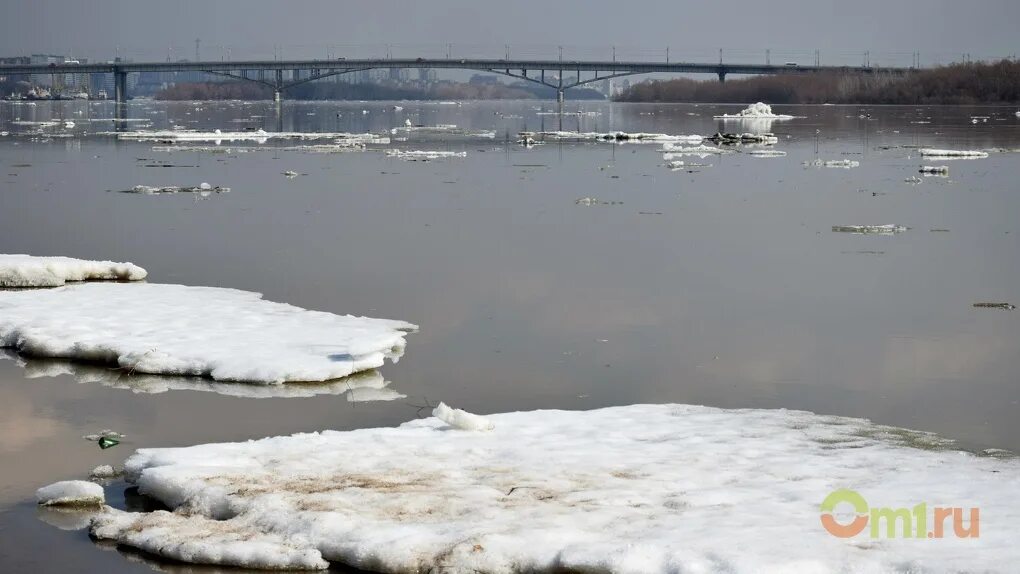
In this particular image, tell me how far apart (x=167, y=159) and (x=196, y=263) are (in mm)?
19599

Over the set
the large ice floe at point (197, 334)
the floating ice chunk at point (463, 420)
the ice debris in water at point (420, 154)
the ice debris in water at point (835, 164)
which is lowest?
the floating ice chunk at point (463, 420)

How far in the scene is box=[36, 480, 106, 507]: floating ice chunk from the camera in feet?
20.0

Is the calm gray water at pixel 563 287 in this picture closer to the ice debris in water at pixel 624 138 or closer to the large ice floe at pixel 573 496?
the large ice floe at pixel 573 496

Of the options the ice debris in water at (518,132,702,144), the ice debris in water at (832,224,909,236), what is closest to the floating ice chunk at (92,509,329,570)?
the ice debris in water at (832,224,909,236)

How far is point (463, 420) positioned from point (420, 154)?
27.7 m

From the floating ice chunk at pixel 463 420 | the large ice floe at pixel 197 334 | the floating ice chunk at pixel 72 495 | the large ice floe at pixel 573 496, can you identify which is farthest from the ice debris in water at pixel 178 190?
the floating ice chunk at pixel 72 495

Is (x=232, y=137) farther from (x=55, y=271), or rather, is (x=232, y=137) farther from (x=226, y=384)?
(x=226, y=384)

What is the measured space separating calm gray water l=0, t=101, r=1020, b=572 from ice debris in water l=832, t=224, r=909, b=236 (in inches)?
8.5

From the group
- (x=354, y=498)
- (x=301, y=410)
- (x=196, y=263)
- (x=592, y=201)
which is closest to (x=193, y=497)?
(x=354, y=498)

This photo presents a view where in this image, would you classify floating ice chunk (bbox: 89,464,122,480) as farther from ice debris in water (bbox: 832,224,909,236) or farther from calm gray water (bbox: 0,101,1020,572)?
ice debris in water (bbox: 832,224,909,236)

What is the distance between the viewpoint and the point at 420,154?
114 feet

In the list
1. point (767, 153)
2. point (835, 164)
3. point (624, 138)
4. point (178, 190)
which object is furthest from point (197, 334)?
point (624, 138)

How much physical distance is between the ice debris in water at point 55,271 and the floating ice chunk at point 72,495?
21.4ft

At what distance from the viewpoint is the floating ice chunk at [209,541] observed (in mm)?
5324
